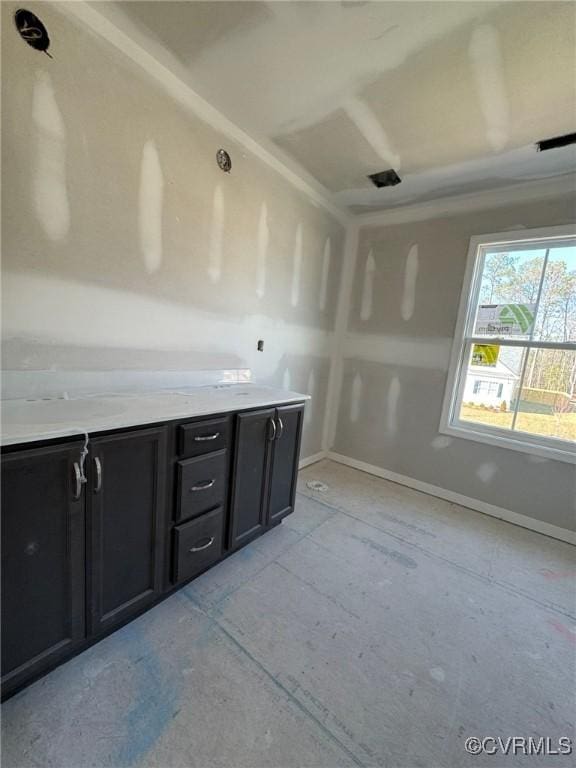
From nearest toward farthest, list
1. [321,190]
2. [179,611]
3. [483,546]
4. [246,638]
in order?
[246,638] < [179,611] < [483,546] < [321,190]

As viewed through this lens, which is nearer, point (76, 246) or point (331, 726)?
point (331, 726)

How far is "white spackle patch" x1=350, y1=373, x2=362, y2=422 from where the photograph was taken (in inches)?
132

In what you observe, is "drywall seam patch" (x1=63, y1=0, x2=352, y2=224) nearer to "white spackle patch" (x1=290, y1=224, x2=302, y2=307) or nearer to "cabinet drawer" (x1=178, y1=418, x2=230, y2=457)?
"white spackle patch" (x1=290, y1=224, x2=302, y2=307)

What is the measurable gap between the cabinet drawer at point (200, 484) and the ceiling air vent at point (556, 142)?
268cm

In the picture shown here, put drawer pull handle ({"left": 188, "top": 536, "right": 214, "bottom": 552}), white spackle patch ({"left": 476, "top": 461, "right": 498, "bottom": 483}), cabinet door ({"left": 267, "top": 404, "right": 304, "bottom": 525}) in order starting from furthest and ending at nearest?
1. white spackle patch ({"left": 476, "top": 461, "right": 498, "bottom": 483})
2. cabinet door ({"left": 267, "top": 404, "right": 304, "bottom": 525})
3. drawer pull handle ({"left": 188, "top": 536, "right": 214, "bottom": 552})

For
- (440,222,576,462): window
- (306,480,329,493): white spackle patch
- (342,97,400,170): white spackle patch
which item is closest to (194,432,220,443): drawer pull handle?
(306,480,329,493): white spackle patch

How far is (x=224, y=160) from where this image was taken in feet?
6.56

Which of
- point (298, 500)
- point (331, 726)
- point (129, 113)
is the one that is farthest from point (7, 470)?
point (298, 500)

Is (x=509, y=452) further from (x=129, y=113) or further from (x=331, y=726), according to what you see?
(x=129, y=113)

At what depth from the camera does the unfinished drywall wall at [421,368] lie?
2.44 metres

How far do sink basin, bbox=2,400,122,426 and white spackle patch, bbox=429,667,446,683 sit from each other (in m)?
1.71

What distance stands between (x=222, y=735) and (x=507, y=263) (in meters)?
3.40

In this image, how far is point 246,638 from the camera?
136 centimetres

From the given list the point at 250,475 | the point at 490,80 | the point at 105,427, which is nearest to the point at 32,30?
the point at 105,427
